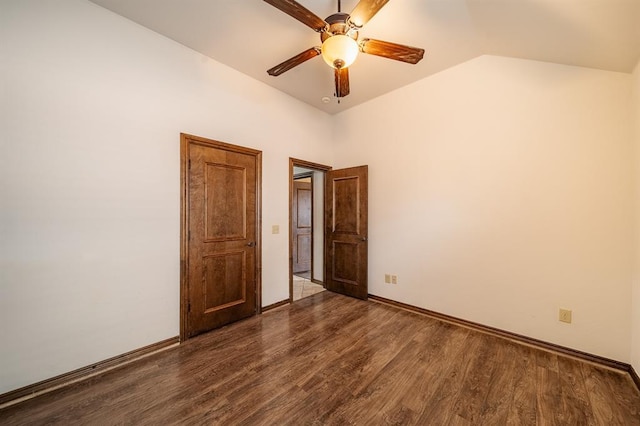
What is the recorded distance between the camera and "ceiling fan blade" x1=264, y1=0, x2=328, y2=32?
60.5 inches

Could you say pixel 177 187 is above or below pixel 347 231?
above

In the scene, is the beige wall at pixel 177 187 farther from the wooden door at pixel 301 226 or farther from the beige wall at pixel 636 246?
the wooden door at pixel 301 226

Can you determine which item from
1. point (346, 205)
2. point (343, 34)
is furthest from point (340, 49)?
point (346, 205)

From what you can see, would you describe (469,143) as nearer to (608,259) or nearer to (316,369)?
(608,259)

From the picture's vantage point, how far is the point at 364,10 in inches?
62.4

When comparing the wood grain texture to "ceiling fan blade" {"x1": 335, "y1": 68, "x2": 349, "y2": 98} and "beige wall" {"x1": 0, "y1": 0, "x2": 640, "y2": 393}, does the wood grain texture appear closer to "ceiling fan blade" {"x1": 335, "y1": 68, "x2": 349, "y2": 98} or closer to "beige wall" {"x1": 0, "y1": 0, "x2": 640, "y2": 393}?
"beige wall" {"x1": 0, "y1": 0, "x2": 640, "y2": 393}

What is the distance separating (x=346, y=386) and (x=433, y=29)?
3.14 m

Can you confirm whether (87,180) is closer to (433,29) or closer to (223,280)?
(223,280)

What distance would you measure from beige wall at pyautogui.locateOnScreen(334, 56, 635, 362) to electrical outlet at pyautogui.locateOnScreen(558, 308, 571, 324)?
4 centimetres

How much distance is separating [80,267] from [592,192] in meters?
4.33

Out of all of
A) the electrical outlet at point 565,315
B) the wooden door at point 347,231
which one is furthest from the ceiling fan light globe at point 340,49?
the electrical outlet at point 565,315

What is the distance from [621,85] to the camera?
1987 mm

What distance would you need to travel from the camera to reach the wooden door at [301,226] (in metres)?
5.31

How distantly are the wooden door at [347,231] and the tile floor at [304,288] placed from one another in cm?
25
